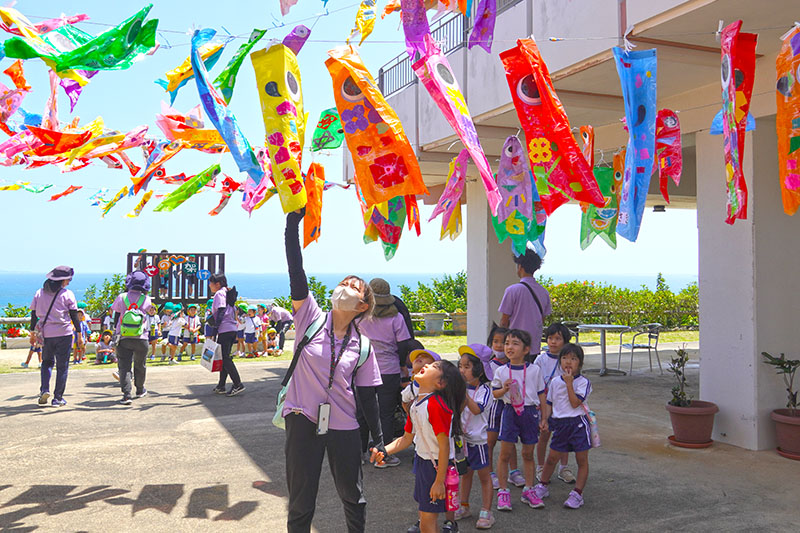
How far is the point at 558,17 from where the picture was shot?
21.1ft

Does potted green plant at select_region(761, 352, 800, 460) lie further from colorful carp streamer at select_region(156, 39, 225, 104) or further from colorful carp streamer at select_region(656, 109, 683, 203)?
colorful carp streamer at select_region(156, 39, 225, 104)

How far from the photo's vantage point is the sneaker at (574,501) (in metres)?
4.59

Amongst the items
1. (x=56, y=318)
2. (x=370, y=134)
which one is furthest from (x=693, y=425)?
(x=56, y=318)

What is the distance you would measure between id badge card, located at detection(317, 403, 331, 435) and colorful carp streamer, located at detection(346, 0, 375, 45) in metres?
3.72

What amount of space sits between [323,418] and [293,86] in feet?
7.91

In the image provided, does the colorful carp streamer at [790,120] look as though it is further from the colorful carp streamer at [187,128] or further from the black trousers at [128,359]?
the black trousers at [128,359]

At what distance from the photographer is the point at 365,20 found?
238 inches

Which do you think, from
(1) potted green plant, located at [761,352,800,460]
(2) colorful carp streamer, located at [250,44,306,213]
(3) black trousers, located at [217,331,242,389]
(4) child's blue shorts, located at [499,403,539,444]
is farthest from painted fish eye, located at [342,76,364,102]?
(3) black trousers, located at [217,331,242,389]

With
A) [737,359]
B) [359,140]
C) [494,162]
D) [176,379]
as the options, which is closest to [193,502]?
[359,140]

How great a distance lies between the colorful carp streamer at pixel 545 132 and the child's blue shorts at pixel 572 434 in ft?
5.18

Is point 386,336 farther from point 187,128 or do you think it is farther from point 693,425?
point 693,425

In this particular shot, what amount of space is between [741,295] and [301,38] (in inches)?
185

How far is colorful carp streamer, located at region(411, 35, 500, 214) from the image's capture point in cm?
466

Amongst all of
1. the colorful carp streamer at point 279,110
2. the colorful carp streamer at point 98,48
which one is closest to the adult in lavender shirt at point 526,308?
the colorful carp streamer at point 279,110
